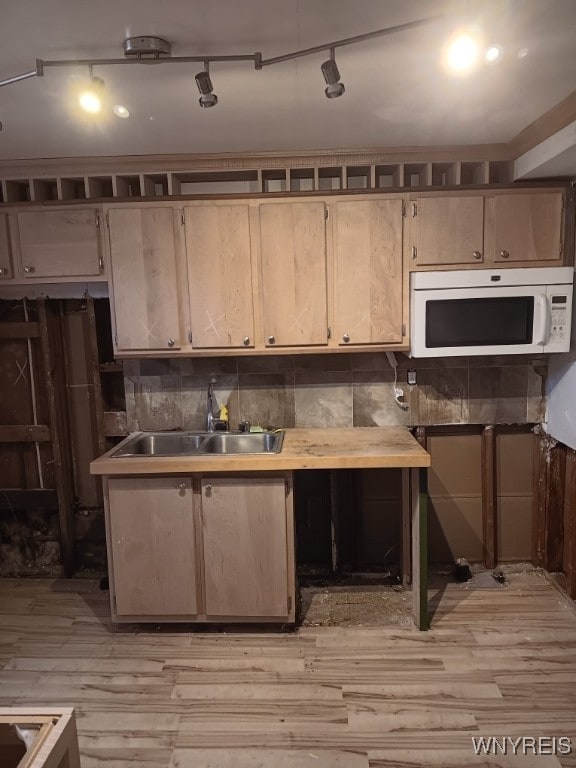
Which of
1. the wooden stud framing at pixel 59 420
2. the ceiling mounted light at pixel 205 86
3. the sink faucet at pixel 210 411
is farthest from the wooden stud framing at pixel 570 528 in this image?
the wooden stud framing at pixel 59 420

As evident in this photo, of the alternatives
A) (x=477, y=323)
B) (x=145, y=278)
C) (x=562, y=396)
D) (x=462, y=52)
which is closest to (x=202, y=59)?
(x=462, y=52)

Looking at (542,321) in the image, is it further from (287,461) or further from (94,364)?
(94,364)

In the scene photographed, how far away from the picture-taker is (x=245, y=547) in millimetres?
2668

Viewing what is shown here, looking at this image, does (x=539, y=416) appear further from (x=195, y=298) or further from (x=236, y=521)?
(x=195, y=298)

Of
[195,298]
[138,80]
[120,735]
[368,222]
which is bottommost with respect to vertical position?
[120,735]

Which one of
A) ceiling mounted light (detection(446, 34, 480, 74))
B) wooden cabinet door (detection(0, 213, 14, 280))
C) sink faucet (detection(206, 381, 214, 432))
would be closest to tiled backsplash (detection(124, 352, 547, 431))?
sink faucet (detection(206, 381, 214, 432))

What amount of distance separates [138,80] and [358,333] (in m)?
1.53

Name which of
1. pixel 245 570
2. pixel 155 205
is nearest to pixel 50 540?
pixel 245 570

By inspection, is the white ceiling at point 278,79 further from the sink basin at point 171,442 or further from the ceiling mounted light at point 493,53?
the sink basin at point 171,442

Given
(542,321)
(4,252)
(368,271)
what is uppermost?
(4,252)

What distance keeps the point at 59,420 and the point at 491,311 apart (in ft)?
8.46

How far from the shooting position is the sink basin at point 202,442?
3.03 metres

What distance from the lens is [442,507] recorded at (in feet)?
10.8

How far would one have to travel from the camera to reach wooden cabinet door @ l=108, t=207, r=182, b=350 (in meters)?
2.79
